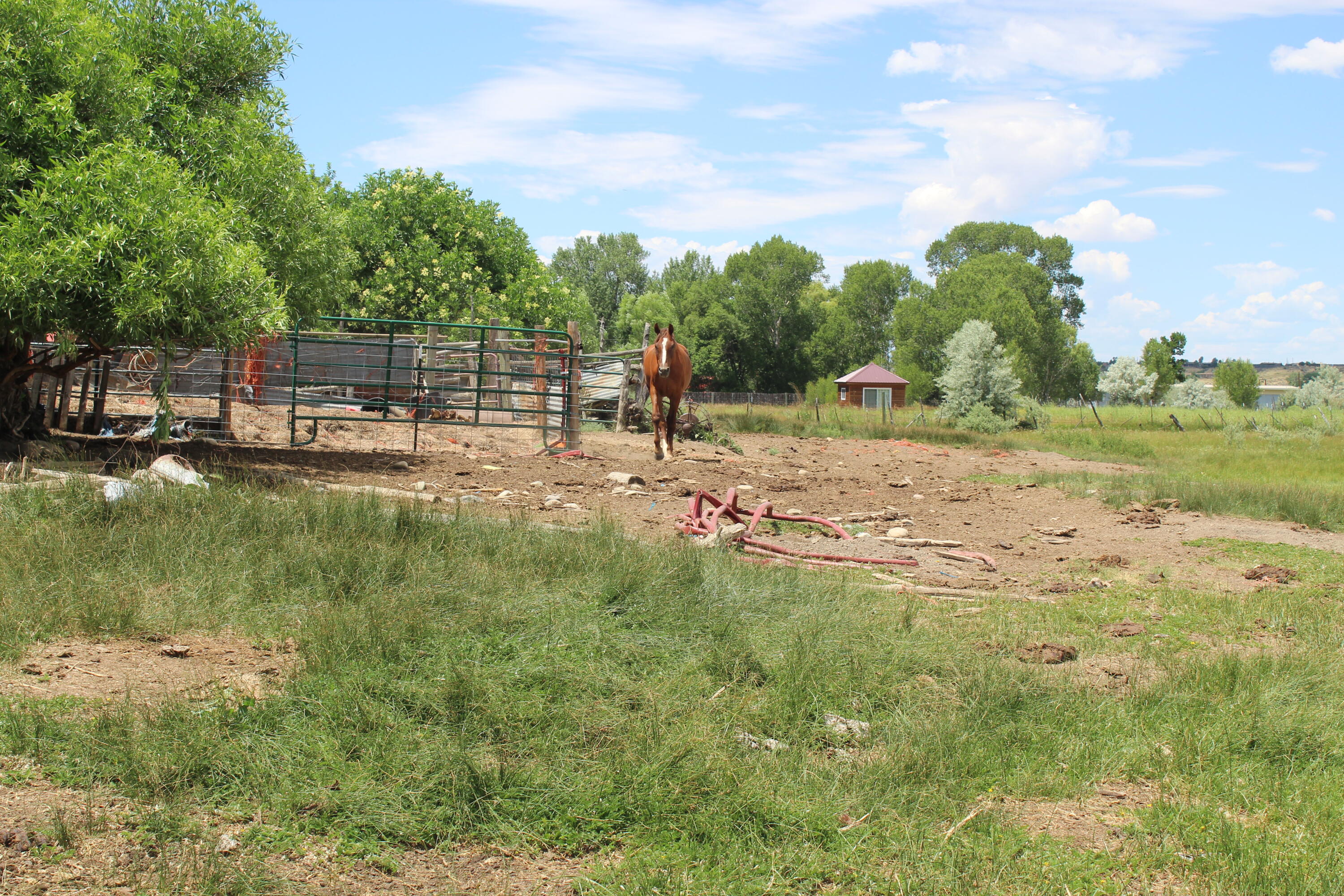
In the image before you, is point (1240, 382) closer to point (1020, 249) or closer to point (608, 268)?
point (1020, 249)

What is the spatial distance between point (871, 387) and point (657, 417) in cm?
5249

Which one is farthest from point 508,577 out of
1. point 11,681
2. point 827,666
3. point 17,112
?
point 17,112

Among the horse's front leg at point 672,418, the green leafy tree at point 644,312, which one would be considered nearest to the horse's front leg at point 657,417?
the horse's front leg at point 672,418

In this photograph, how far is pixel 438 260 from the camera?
108 ft

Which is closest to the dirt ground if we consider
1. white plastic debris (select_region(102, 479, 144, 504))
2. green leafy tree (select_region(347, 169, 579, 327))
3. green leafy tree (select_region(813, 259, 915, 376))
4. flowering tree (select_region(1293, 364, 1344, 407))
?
white plastic debris (select_region(102, 479, 144, 504))

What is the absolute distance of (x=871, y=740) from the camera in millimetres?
3867

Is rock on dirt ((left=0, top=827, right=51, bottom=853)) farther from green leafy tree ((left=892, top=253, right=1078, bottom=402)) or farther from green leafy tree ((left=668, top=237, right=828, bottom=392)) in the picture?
green leafy tree ((left=668, top=237, right=828, bottom=392))

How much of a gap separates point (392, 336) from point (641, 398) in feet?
23.9

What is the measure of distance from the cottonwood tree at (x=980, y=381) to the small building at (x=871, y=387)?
28.6 meters

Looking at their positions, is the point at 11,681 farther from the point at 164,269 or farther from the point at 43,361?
the point at 43,361

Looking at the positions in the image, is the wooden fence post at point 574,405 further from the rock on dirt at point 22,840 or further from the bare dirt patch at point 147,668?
the rock on dirt at point 22,840

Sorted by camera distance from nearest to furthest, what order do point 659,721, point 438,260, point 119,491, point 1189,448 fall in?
1. point 659,721
2. point 119,491
3. point 1189,448
4. point 438,260

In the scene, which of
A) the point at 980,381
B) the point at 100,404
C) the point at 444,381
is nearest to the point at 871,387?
the point at 980,381

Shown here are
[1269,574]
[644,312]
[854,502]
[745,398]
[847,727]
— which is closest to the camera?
[847,727]
